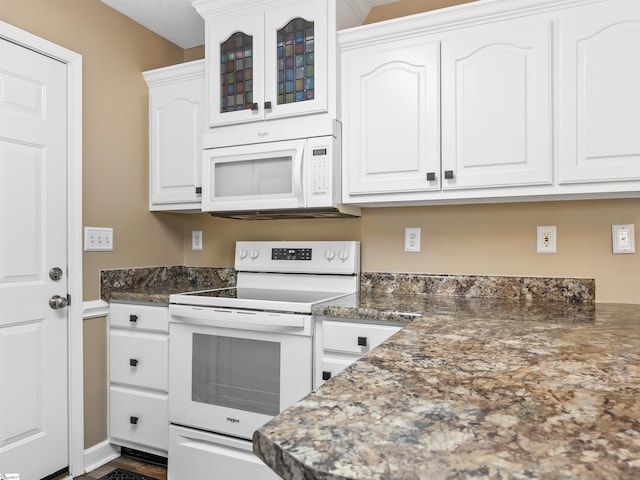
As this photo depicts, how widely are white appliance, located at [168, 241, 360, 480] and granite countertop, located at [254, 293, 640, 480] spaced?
851mm

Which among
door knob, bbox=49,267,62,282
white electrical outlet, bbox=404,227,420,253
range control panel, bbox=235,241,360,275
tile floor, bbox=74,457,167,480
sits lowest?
tile floor, bbox=74,457,167,480

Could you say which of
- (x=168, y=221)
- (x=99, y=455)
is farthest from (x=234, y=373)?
(x=168, y=221)

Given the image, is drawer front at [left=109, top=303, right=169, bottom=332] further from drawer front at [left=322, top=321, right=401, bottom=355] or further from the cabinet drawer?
drawer front at [left=322, top=321, right=401, bottom=355]

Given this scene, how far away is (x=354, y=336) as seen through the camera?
1727 mm

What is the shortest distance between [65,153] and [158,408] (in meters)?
1.30

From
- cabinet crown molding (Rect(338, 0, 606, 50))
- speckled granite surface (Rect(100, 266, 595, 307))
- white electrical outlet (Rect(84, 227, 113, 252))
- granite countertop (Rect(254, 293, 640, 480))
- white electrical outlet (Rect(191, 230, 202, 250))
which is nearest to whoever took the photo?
granite countertop (Rect(254, 293, 640, 480))

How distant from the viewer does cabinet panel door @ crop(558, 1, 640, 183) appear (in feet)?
5.27

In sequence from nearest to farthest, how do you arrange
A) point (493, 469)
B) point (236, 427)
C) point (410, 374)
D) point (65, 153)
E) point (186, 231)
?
point (493, 469) < point (410, 374) < point (236, 427) < point (65, 153) < point (186, 231)

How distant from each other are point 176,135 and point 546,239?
1.96 m

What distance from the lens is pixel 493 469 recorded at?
44 centimetres

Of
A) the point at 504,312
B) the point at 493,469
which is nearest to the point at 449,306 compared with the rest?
the point at 504,312

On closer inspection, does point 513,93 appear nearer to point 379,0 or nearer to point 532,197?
point 532,197

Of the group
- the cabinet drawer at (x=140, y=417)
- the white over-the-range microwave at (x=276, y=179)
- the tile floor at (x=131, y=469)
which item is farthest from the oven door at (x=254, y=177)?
the tile floor at (x=131, y=469)

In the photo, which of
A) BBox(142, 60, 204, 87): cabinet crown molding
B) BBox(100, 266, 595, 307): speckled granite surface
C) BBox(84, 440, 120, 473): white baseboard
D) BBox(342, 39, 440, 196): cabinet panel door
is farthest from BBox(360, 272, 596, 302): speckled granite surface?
BBox(84, 440, 120, 473): white baseboard
